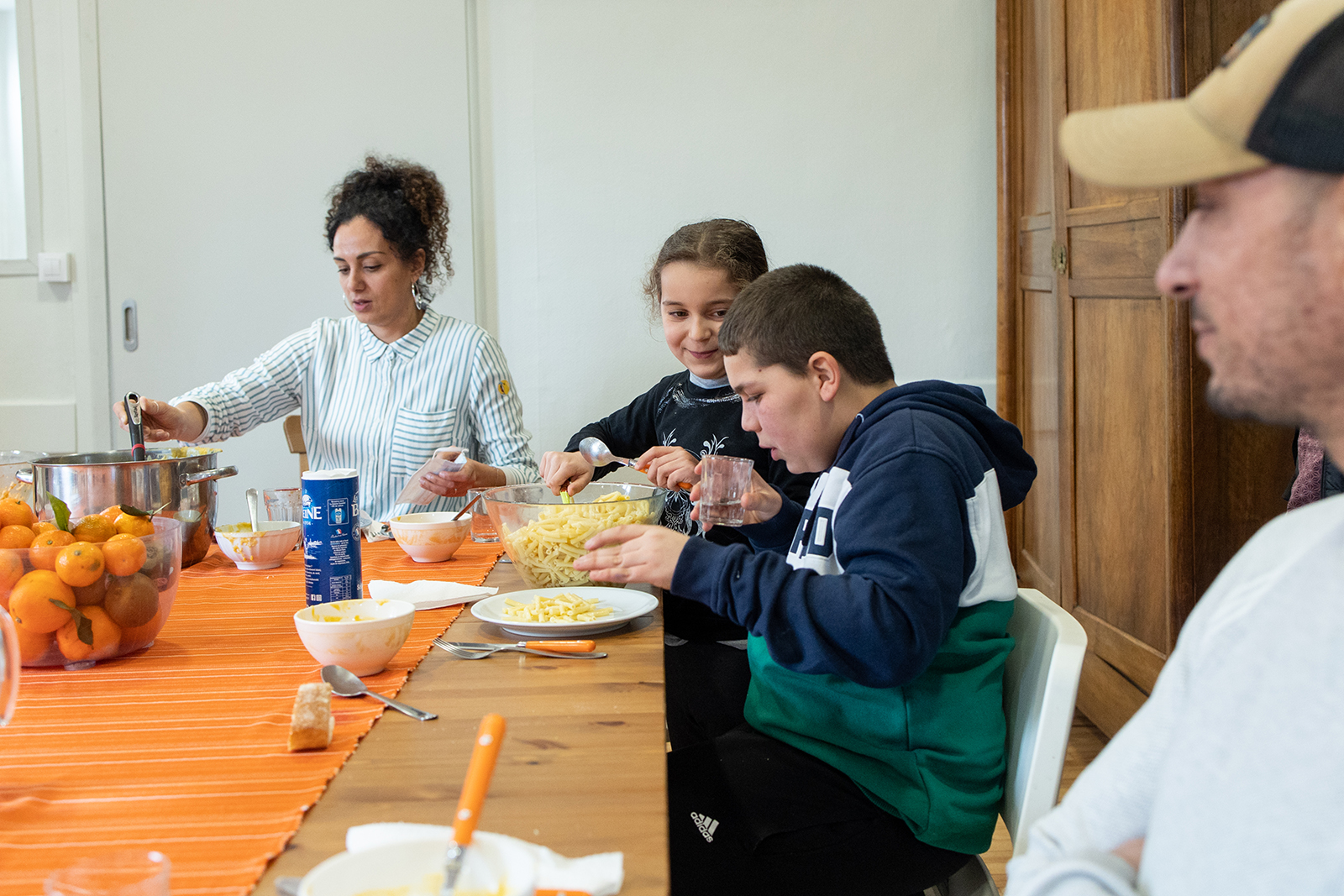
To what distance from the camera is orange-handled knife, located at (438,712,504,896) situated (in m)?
0.60

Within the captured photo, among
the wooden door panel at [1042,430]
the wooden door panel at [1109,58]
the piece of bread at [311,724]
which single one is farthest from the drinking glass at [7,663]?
the wooden door panel at [1042,430]

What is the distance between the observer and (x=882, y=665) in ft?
3.53

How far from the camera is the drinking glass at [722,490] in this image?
55.6 inches

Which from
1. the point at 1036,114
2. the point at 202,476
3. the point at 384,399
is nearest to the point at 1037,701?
the point at 202,476

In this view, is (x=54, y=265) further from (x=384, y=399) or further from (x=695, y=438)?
(x=695, y=438)

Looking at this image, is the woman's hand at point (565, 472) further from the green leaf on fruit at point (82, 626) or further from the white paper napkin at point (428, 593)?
the green leaf on fruit at point (82, 626)

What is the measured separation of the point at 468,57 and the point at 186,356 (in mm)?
1390

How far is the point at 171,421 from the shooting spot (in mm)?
2229

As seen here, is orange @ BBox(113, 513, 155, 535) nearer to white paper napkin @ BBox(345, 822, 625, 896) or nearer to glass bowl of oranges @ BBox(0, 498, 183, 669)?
glass bowl of oranges @ BBox(0, 498, 183, 669)

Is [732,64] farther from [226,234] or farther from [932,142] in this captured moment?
[226,234]

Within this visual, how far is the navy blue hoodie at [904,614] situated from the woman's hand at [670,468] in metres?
0.48

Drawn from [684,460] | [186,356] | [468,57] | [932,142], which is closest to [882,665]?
[684,460]

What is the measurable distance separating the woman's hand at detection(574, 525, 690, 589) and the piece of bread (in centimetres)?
36

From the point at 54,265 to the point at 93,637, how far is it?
291cm
